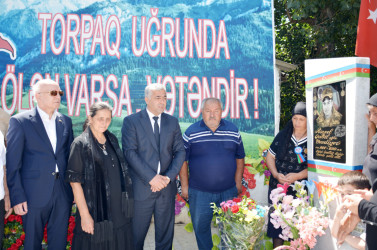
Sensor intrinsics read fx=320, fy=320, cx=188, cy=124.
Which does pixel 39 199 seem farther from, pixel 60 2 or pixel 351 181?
pixel 60 2

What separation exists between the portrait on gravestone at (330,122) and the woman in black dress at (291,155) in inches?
Answer: 13.3

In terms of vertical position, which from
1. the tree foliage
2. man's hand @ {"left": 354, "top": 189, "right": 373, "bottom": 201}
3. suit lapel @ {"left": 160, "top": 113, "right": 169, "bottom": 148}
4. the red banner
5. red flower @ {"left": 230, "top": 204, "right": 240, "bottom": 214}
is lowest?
red flower @ {"left": 230, "top": 204, "right": 240, "bottom": 214}

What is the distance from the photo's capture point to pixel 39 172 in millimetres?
2590

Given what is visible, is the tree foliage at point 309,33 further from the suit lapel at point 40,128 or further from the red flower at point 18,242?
the red flower at point 18,242

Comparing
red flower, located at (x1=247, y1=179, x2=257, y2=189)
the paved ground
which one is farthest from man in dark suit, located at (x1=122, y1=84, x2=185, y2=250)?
red flower, located at (x1=247, y1=179, x2=257, y2=189)

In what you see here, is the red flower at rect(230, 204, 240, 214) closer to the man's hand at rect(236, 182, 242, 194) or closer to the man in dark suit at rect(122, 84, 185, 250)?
the man in dark suit at rect(122, 84, 185, 250)

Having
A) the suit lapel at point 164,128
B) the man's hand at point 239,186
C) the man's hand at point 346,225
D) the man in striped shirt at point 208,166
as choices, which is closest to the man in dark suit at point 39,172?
the suit lapel at point 164,128

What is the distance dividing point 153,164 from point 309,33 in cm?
454

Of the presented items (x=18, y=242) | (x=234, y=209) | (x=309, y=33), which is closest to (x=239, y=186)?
(x=234, y=209)

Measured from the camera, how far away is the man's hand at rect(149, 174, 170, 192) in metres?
2.85

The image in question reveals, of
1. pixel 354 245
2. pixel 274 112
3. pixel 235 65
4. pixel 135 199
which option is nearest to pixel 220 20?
pixel 235 65

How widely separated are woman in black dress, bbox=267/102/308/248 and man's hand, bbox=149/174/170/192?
3.53ft

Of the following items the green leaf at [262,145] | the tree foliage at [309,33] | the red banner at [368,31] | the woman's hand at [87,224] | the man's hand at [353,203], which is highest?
the tree foliage at [309,33]

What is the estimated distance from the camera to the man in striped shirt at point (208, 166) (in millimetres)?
3162
